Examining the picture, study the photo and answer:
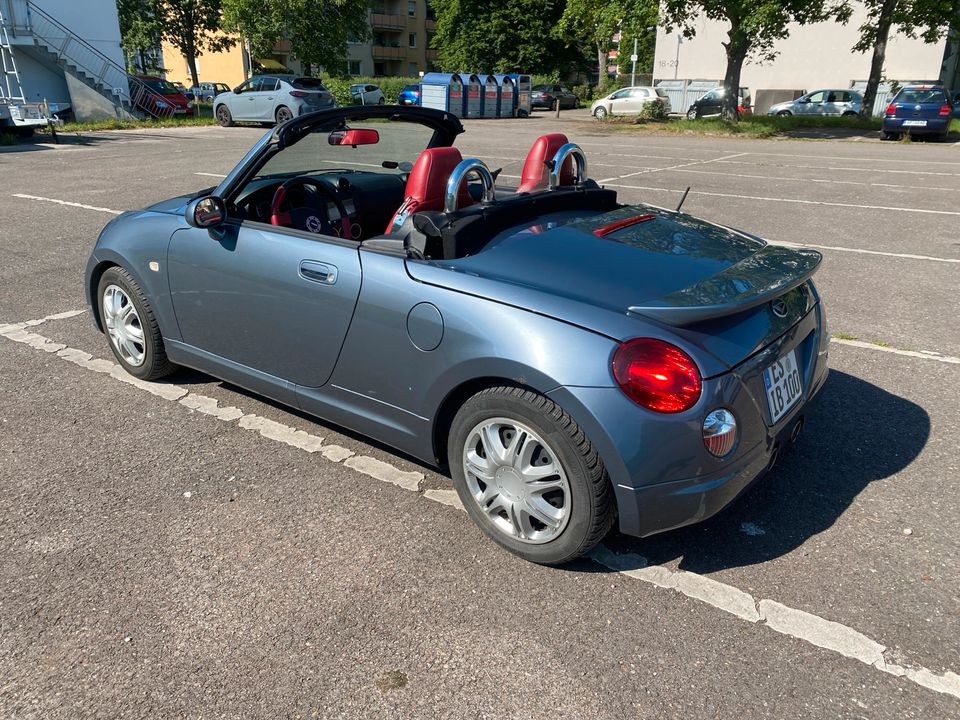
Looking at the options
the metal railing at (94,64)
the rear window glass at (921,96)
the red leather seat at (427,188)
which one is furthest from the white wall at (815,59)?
the red leather seat at (427,188)

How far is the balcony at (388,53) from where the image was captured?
67.4 meters

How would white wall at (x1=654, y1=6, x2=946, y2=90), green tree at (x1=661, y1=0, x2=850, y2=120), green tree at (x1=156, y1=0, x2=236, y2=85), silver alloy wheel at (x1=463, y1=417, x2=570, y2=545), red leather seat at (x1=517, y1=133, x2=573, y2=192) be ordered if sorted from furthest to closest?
green tree at (x1=156, y1=0, x2=236, y2=85) < white wall at (x1=654, y1=6, x2=946, y2=90) < green tree at (x1=661, y1=0, x2=850, y2=120) < red leather seat at (x1=517, y1=133, x2=573, y2=192) < silver alloy wheel at (x1=463, y1=417, x2=570, y2=545)

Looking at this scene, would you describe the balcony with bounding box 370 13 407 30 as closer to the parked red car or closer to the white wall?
the white wall

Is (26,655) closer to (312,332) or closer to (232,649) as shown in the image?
(232,649)

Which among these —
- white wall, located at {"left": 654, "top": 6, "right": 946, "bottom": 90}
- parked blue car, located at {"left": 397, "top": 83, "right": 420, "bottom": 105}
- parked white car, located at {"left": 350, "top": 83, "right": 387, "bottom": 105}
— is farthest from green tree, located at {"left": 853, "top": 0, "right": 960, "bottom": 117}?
parked white car, located at {"left": 350, "top": 83, "right": 387, "bottom": 105}

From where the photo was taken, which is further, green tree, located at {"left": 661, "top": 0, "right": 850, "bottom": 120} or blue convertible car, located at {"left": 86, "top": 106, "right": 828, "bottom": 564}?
green tree, located at {"left": 661, "top": 0, "right": 850, "bottom": 120}

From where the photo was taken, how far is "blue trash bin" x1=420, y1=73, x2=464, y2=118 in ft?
110

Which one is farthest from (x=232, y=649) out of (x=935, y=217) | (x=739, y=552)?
(x=935, y=217)

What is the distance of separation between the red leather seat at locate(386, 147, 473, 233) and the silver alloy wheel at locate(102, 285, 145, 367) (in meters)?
1.81

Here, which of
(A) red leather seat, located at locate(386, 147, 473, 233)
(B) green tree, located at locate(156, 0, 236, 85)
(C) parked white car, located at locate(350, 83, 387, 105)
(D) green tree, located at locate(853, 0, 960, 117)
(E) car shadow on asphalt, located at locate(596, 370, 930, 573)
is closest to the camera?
(E) car shadow on asphalt, located at locate(596, 370, 930, 573)

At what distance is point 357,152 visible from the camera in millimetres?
3844

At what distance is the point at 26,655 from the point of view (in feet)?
7.64

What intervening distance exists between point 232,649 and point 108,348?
3.19 metres

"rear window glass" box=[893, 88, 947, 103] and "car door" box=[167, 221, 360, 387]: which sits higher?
"car door" box=[167, 221, 360, 387]
